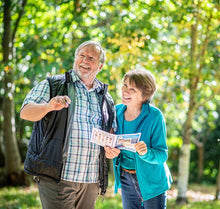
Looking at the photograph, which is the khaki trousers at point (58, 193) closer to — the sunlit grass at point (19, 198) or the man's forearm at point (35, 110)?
the man's forearm at point (35, 110)

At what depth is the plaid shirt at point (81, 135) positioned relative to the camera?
7.65ft

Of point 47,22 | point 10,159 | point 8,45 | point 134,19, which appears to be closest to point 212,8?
point 134,19

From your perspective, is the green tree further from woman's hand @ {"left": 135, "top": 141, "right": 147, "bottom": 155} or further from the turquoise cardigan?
woman's hand @ {"left": 135, "top": 141, "right": 147, "bottom": 155}

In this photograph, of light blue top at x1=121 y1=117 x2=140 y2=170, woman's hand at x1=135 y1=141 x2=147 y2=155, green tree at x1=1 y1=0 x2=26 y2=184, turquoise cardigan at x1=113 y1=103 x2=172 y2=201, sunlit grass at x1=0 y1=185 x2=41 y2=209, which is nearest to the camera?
woman's hand at x1=135 y1=141 x2=147 y2=155

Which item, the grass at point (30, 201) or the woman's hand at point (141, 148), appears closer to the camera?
the woman's hand at point (141, 148)

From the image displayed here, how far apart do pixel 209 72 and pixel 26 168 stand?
4703 mm

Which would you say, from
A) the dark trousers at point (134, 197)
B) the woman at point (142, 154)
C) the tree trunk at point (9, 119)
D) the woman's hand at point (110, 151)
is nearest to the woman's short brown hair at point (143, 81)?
the woman at point (142, 154)

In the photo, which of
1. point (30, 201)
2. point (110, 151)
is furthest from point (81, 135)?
point (30, 201)

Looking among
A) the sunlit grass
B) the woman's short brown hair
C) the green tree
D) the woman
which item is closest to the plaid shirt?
the woman

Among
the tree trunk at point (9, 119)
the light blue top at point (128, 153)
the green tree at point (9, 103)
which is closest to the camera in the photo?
the light blue top at point (128, 153)

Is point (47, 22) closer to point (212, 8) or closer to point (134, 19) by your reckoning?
point (134, 19)

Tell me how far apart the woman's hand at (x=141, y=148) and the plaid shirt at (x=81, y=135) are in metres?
0.36

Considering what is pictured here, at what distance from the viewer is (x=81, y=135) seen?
240cm

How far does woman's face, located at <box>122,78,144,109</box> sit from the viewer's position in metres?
2.73
